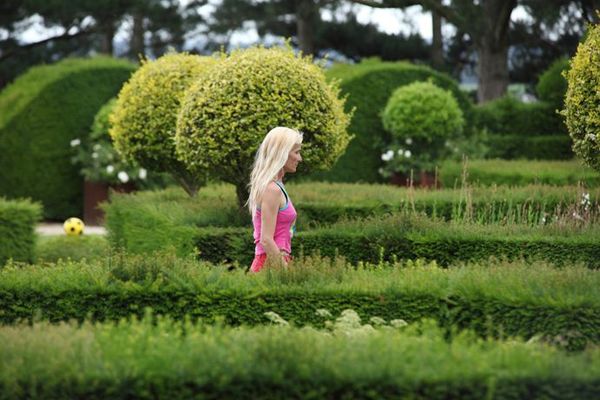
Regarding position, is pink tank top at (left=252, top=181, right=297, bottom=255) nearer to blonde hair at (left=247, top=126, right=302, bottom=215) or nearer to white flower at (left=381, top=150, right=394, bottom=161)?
blonde hair at (left=247, top=126, right=302, bottom=215)

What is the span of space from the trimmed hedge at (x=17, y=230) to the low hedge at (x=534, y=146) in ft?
33.1

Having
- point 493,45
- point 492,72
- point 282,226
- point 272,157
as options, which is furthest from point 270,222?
point 492,72

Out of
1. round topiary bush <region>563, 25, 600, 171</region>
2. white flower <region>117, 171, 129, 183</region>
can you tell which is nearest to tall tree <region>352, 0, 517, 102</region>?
white flower <region>117, 171, 129, 183</region>

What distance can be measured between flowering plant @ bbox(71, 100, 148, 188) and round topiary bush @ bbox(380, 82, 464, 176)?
4.27 m

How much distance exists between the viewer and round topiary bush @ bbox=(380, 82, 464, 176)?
18844 mm

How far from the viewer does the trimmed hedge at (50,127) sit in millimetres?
18719

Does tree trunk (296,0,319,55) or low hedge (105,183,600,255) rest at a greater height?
tree trunk (296,0,319,55)

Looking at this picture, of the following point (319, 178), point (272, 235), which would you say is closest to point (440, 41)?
point (319, 178)

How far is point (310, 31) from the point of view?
29422mm

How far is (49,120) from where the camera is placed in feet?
62.4

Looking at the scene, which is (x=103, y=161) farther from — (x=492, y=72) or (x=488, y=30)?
(x=492, y=72)

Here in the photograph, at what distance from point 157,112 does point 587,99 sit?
17.3ft

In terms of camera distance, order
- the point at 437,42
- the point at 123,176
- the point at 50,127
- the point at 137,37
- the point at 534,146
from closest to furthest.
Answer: the point at 123,176 < the point at 50,127 < the point at 534,146 < the point at 437,42 < the point at 137,37

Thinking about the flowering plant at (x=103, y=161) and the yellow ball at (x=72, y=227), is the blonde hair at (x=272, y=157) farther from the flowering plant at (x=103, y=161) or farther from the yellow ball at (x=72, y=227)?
the flowering plant at (x=103, y=161)
